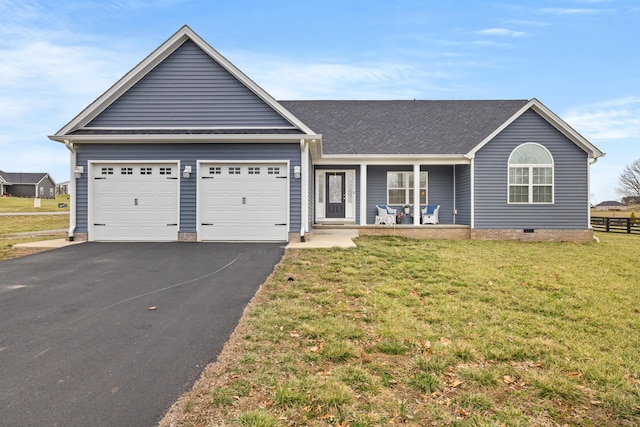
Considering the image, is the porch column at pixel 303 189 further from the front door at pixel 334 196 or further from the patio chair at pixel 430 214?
the patio chair at pixel 430 214

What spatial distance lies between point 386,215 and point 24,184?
75.8 metres

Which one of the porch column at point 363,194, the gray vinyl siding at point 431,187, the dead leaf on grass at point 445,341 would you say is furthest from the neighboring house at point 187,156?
the dead leaf on grass at point 445,341

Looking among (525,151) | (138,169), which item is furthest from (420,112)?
(138,169)

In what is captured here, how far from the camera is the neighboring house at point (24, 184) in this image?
203ft

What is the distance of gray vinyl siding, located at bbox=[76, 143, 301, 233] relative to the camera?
1075cm

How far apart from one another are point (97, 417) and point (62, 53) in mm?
19580

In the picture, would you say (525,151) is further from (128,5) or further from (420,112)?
(128,5)

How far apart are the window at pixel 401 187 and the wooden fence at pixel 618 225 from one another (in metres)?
12.7

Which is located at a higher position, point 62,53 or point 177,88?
point 62,53

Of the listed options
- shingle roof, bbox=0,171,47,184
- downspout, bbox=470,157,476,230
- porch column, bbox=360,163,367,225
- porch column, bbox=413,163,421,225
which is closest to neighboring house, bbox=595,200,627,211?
downspout, bbox=470,157,476,230

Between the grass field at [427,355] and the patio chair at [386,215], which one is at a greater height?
the patio chair at [386,215]

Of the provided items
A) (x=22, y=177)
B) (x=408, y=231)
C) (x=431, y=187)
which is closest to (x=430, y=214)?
(x=431, y=187)

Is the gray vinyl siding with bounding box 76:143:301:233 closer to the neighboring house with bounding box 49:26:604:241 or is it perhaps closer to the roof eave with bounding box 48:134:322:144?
the neighboring house with bounding box 49:26:604:241

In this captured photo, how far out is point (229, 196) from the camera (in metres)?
10.8
